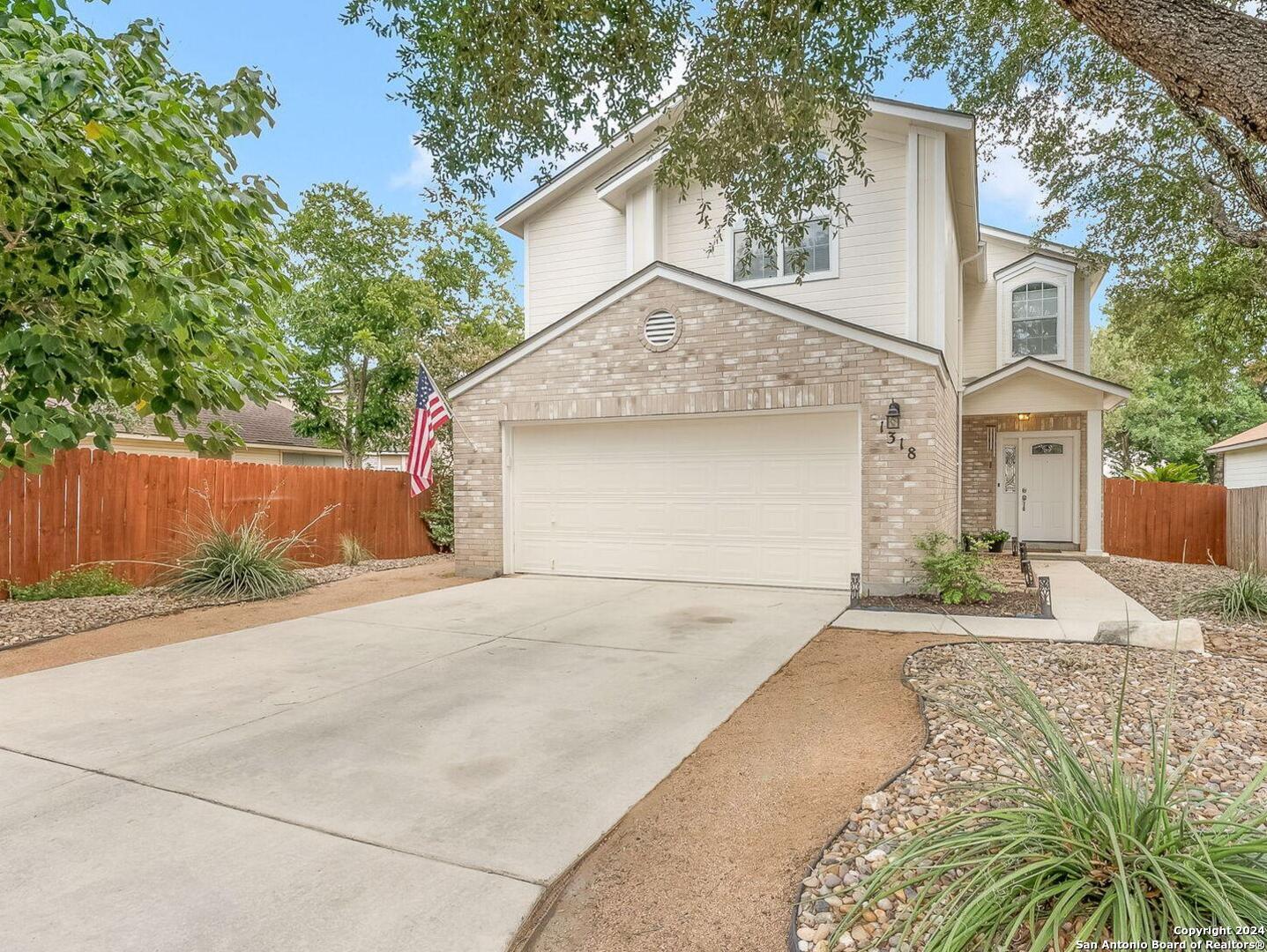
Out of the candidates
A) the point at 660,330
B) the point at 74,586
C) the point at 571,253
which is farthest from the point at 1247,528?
the point at 74,586

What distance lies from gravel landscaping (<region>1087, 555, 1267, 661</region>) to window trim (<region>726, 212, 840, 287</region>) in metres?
5.74

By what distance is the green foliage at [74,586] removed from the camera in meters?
7.93

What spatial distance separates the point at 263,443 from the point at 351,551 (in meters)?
9.04

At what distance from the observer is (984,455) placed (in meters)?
13.9

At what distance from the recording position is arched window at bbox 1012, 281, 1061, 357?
14133 millimetres

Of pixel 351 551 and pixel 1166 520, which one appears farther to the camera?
pixel 1166 520

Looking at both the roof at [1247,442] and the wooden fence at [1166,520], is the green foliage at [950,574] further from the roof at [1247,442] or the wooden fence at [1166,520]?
the roof at [1247,442]

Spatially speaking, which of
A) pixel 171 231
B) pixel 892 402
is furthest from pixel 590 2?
pixel 892 402

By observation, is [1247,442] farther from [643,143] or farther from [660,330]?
[660,330]

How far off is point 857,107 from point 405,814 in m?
6.66

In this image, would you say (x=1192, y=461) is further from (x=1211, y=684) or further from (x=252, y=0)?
(x=252, y=0)

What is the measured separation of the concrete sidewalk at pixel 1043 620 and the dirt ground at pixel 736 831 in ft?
7.23

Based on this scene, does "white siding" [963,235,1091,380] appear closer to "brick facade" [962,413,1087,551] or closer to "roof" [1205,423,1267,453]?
"brick facade" [962,413,1087,551]

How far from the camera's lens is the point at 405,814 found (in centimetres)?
304
